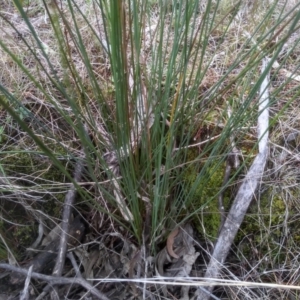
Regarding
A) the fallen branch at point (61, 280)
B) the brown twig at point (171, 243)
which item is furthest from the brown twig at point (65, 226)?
the brown twig at point (171, 243)

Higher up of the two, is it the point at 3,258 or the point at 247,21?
the point at 247,21

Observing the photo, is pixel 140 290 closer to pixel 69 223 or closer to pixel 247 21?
pixel 69 223

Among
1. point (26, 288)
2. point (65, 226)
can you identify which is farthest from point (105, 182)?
point (26, 288)

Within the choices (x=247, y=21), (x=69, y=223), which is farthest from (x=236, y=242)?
(x=247, y=21)

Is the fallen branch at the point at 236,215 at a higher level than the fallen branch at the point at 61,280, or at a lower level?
higher

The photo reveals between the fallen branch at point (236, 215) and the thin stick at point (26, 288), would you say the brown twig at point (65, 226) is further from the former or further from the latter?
the fallen branch at point (236, 215)

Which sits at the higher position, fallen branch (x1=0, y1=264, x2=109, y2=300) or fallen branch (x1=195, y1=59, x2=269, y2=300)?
fallen branch (x1=195, y1=59, x2=269, y2=300)

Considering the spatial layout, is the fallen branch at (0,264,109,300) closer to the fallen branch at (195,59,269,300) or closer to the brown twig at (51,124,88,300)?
the brown twig at (51,124,88,300)

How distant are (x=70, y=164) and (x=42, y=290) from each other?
1.07 ft

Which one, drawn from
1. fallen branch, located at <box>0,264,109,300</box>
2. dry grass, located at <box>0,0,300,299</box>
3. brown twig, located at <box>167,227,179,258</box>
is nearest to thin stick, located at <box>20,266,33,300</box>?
fallen branch, located at <box>0,264,109,300</box>

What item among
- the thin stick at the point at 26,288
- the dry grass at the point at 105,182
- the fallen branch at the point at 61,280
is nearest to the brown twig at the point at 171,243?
the dry grass at the point at 105,182

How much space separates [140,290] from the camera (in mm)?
967

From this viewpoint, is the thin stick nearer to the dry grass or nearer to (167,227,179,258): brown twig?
the dry grass

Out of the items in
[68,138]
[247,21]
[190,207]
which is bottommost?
[190,207]
